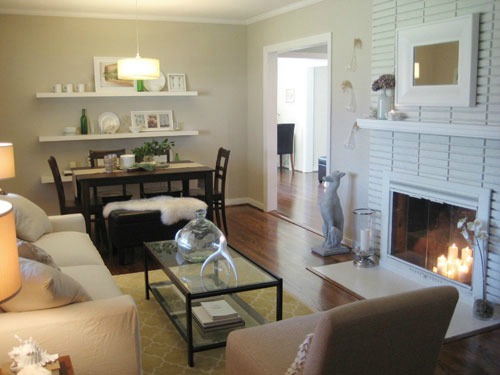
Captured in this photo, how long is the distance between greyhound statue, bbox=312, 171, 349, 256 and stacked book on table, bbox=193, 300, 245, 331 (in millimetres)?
1950

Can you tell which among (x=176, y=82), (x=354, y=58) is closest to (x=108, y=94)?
(x=176, y=82)

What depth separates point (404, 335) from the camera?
1901 mm

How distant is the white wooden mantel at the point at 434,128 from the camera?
134 inches

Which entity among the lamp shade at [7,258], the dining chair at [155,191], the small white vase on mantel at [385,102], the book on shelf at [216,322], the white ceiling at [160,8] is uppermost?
the white ceiling at [160,8]

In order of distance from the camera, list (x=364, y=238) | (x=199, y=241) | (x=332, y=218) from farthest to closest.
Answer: (x=332, y=218) → (x=364, y=238) → (x=199, y=241)

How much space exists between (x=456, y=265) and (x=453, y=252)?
10cm

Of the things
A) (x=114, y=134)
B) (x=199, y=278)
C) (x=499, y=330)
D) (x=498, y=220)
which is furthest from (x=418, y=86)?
(x=114, y=134)

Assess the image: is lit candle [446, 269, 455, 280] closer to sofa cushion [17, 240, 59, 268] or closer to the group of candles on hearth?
the group of candles on hearth

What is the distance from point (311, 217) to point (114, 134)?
8.52 feet

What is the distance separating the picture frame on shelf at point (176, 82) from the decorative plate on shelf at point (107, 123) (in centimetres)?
82

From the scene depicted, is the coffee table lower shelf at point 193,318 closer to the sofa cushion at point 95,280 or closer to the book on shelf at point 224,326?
the book on shelf at point 224,326

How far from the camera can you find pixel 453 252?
3.91m

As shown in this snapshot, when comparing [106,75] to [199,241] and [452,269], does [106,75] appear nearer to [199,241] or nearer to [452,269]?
[199,241]

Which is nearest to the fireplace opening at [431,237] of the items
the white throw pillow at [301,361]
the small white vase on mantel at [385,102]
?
the small white vase on mantel at [385,102]
